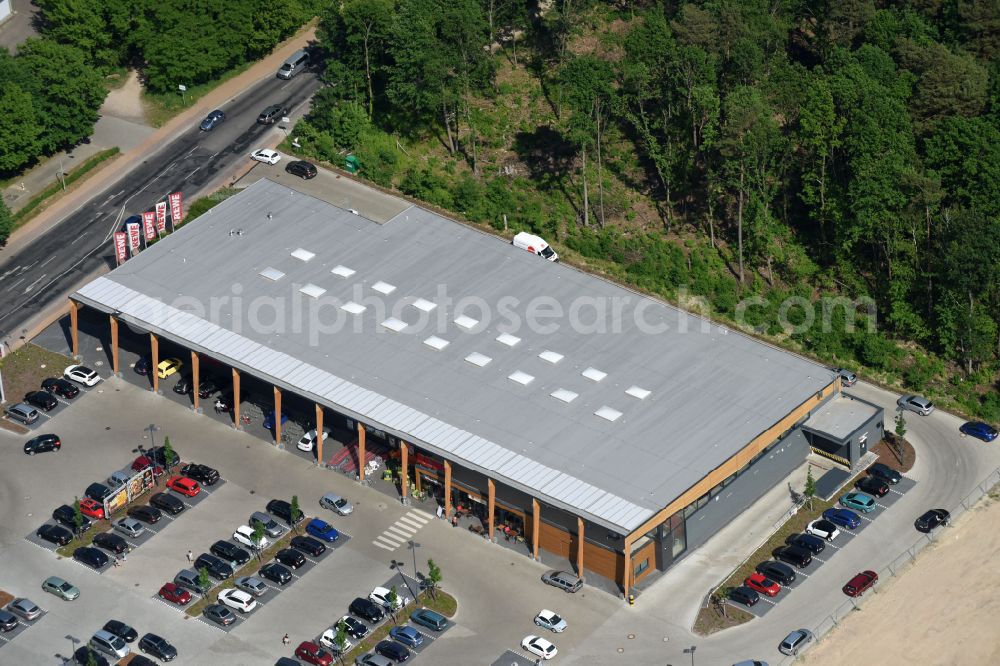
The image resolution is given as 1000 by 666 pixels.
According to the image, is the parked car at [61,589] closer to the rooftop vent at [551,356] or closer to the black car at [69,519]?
the black car at [69,519]

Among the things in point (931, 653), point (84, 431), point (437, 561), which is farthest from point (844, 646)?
point (84, 431)

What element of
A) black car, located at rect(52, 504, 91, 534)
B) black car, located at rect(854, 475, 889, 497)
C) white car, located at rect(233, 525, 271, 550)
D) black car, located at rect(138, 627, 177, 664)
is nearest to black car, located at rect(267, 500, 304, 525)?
white car, located at rect(233, 525, 271, 550)

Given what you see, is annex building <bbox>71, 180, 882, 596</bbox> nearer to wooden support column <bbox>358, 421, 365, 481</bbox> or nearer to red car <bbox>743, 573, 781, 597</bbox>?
wooden support column <bbox>358, 421, 365, 481</bbox>

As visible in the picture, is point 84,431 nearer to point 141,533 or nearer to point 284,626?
point 141,533

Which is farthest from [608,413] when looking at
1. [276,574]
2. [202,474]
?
[202,474]

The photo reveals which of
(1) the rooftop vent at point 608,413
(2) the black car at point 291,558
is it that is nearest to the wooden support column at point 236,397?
(2) the black car at point 291,558

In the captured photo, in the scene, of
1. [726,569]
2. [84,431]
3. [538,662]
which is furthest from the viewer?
[84,431]
